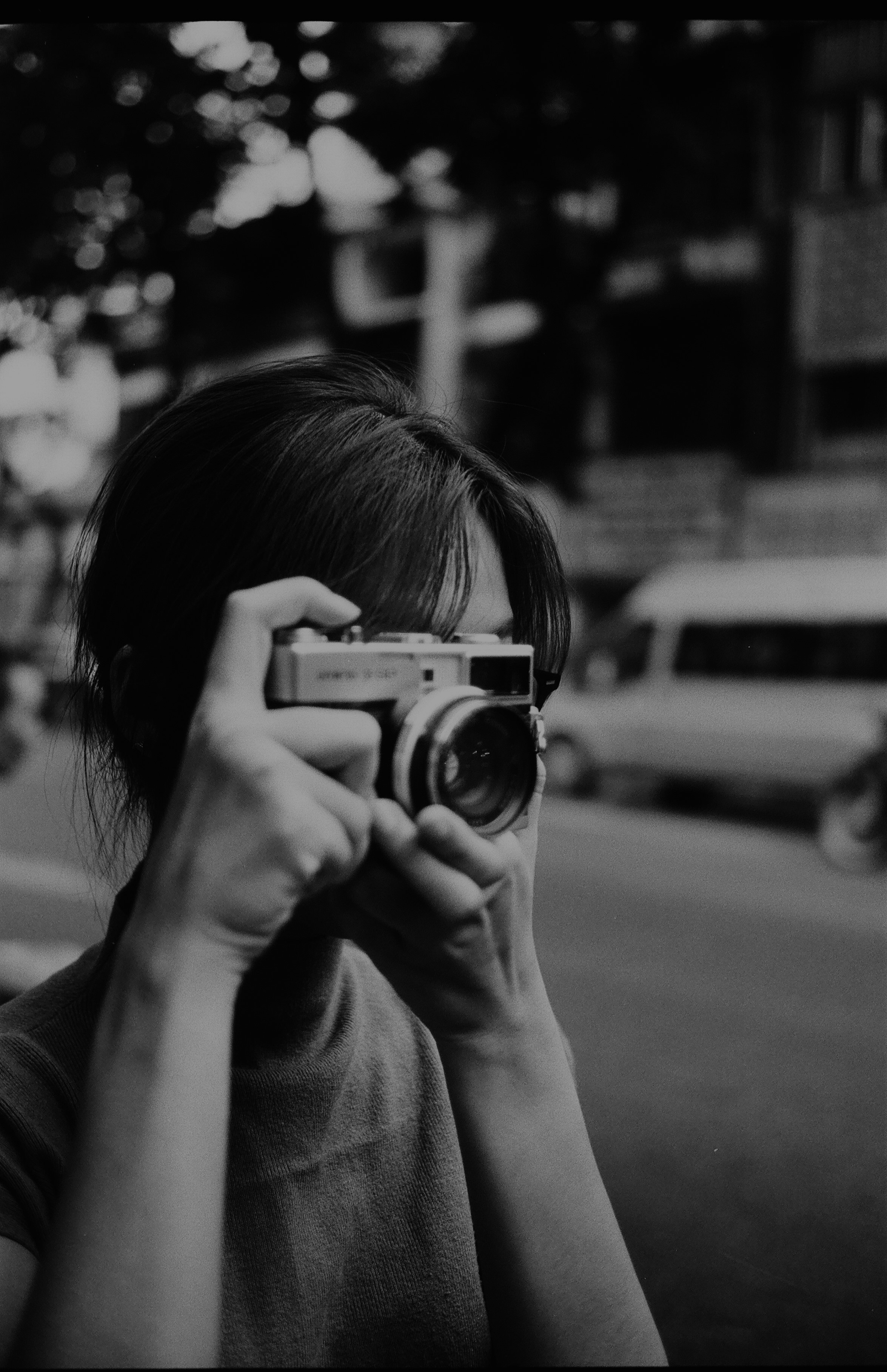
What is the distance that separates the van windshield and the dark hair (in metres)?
7.90

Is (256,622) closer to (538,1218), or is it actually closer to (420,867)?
(420,867)

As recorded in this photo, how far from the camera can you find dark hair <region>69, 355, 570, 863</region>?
3.00ft

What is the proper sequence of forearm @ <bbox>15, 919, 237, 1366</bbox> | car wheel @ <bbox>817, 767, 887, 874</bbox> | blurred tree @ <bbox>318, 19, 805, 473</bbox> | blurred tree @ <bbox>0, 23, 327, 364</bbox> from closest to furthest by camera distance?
forearm @ <bbox>15, 919, 237, 1366</bbox> → blurred tree @ <bbox>0, 23, 327, 364</bbox> → blurred tree @ <bbox>318, 19, 805, 473</bbox> → car wheel @ <bbox>817, 767, 887, 874</bbox>

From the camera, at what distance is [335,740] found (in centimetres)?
79

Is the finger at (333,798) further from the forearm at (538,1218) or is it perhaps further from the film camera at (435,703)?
the forearm at (538,1218)

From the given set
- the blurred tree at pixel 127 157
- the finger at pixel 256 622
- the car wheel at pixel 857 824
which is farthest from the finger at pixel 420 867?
the car wheel at pixel 857 824

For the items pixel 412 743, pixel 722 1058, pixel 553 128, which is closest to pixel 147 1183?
pixel 412 743

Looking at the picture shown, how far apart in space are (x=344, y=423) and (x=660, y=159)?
10.9ft

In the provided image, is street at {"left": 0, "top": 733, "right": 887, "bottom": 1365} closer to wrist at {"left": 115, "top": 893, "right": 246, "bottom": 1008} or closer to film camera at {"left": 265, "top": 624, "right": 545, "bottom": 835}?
film camera at {"left": 265, "top": 624, "right": 545, "bottom": 835}

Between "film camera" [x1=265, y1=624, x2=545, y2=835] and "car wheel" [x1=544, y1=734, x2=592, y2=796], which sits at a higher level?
"film camera" [x1=265, y1=624, x2=545, y2=835]

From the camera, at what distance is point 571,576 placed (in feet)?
41.4

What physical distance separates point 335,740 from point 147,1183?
283 mm

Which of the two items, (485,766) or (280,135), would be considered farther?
(280,135)

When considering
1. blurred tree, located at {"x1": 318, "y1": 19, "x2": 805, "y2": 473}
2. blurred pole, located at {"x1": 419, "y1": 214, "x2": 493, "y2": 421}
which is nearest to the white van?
blurred tree, located at {"x1": 318, "y1": 19, "x2": 805, "y2": 473}
